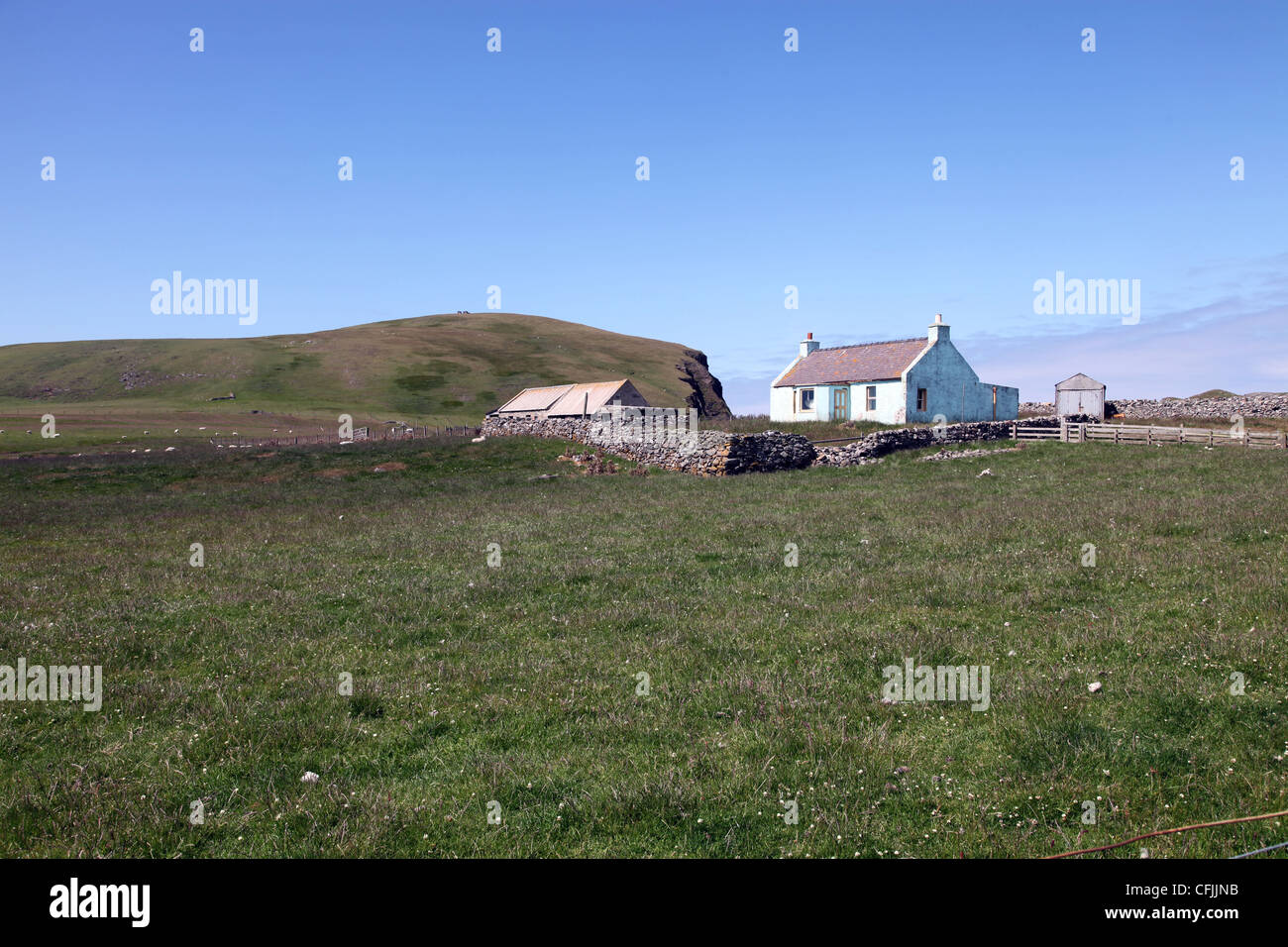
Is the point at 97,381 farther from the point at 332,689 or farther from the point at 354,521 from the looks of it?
the point at 332,689

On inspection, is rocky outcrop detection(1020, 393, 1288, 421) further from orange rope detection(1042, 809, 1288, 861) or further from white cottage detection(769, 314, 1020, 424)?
orange rope detection(1042, 809, 1288, 861)

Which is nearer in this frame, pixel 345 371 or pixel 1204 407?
pixel 1204 407

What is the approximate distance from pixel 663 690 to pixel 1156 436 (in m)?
39.1

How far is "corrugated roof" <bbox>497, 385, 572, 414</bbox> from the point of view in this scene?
2467 inches

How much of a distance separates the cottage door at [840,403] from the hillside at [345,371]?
62.1 metres

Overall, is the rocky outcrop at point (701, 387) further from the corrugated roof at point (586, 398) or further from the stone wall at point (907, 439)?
the stone wall at point (907, 439)

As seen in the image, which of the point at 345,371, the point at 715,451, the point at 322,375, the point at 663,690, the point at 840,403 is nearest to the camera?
the point at 663,690

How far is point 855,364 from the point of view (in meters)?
52.8

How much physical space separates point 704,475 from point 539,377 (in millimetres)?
106143

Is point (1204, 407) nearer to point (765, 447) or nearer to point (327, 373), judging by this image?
point (765, 447)
